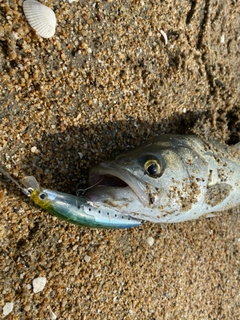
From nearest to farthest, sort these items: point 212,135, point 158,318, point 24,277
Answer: point 24,277, point 158,318, point 212,135

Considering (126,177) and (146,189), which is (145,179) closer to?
(146,189)

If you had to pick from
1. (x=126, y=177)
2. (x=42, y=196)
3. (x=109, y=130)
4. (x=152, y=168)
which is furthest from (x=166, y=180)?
(x=42, y=196)

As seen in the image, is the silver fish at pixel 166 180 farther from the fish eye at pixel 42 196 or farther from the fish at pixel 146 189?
the fish eye at pixel 42 196

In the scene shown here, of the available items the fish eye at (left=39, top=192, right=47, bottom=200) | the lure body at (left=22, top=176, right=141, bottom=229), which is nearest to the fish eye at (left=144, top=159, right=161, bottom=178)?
the lure body at (left=22, top=176, right=141, bottom=229)

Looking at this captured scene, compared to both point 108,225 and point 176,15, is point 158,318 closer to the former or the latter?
point 108,225

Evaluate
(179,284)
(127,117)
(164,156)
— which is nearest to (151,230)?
(179,284)

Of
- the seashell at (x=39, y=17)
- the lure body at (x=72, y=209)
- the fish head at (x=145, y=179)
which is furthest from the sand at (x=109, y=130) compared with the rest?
the fish head at (x=145, y=179)

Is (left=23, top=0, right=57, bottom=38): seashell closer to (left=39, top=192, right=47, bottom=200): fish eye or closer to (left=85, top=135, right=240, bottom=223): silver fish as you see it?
(left=85, top=135, right=240, bottom=223): silver fish

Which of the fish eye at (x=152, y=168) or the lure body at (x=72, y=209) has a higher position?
the fish eye at (x=152, y=168)
